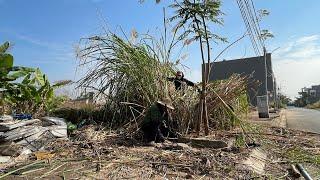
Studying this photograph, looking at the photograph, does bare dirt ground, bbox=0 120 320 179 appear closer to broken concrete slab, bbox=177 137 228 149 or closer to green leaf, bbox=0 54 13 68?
broken concrete slab, bbox=177 137 228 149

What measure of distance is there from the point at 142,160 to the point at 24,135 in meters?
1.77

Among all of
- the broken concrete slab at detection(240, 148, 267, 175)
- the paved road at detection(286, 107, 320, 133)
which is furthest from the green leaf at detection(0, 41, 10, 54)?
the paved road at detection(286, 107, 320, 133)

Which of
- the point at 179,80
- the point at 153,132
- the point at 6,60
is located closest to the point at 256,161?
the point at 153,132

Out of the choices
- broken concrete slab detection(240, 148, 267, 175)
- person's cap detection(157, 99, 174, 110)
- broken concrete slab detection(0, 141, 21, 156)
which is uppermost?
person's cap detection(157, 99, 174, 110)

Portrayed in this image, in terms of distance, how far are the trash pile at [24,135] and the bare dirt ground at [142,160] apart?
0.17m

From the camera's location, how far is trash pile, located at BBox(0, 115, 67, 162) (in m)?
5.38

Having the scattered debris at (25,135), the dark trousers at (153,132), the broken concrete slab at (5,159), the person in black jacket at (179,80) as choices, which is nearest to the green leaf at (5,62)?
the scattered debris at (25,135)

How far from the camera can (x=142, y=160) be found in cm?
493

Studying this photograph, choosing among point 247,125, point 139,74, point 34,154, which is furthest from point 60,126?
point 247,125

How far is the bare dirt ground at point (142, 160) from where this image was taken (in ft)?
14.3

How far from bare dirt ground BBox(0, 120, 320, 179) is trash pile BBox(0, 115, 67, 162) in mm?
174

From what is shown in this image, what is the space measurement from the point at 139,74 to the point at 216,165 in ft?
10.2

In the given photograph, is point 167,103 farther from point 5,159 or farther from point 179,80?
point 5,159

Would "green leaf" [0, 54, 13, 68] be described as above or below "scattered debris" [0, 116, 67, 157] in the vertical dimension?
above
